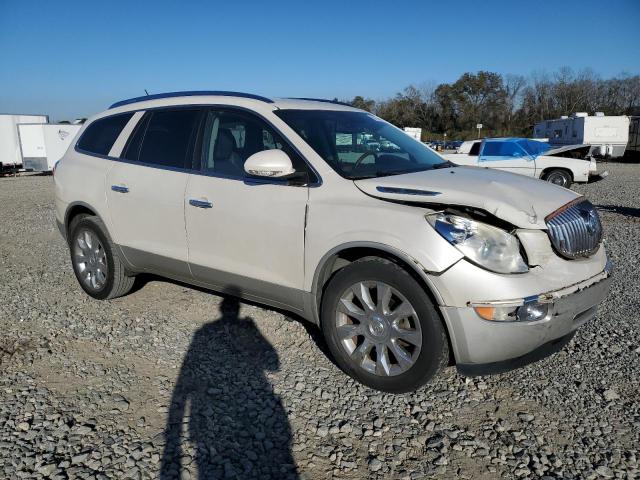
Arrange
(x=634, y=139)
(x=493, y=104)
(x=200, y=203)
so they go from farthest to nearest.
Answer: (x=493, y=104) < (x=634, y=139) < (x=200, y=203)

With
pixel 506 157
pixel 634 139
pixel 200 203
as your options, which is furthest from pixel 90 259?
pixel 634 139

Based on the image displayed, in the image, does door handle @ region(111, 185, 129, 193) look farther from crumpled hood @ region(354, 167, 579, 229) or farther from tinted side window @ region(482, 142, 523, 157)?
tinted side window @ region(482, 142, 523, 157)

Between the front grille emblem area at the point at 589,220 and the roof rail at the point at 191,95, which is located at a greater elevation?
the roof rail at the point at 191,95

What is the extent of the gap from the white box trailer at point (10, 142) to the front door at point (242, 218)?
2798 cm

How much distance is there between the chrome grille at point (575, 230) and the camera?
2988 millimetres

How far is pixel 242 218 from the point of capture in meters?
3.65

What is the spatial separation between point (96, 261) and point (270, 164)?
8.30 ft

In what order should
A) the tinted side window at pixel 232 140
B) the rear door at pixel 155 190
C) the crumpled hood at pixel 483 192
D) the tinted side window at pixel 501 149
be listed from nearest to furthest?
the crumpled hood at pixel 483 192 < the tinted side window at pixel 232 140 < the rear door at pixel 155 190 < the tinted side window at pixel 501 149

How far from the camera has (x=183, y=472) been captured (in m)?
2.48

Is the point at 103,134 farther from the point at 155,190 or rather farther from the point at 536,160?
the point at 536,160

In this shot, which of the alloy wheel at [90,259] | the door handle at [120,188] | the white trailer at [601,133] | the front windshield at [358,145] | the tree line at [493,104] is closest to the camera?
the front windshield at [358,145]

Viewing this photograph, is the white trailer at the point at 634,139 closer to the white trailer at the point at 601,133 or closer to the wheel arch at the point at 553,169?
the white trailer at the point at 601,133

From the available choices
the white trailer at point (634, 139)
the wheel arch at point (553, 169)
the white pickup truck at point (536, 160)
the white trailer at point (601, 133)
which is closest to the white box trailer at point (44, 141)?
the white pickup truck at point (536, 160)

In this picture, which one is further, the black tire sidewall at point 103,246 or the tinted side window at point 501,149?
the tinted side window at point 501,149
